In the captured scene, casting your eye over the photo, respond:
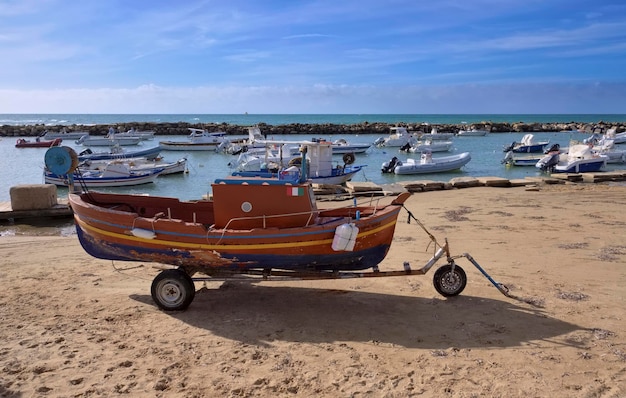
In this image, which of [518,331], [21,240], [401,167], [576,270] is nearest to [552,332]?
[518,331]

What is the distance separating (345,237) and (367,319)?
1145 mm

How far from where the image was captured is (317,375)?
4.55m

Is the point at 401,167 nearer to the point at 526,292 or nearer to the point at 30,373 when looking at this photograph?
the point at 526,292

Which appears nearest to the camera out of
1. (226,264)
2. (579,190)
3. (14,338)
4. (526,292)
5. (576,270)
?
(14,338)

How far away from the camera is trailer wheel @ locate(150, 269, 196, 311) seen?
A: 596cm

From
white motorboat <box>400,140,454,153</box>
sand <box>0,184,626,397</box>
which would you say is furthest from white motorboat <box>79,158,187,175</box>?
white motorboat <box>400,140,454,153</box>

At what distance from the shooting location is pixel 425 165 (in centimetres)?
2817

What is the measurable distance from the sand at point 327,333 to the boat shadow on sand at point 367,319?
0.08 ft

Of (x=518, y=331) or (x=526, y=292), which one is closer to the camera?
(x=518, y=331)

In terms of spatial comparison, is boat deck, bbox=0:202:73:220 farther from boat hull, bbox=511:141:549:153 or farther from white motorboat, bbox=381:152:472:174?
boat hull, bbox=511:141:549:153

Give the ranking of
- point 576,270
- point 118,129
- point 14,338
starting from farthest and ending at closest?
point 118,129 < point 576,270 < point 14,338

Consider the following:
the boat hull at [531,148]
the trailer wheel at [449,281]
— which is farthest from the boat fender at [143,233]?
the boat hull at [531,148]

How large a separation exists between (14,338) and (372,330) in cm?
414

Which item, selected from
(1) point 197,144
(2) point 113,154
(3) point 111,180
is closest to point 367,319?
(3) point 111,180
